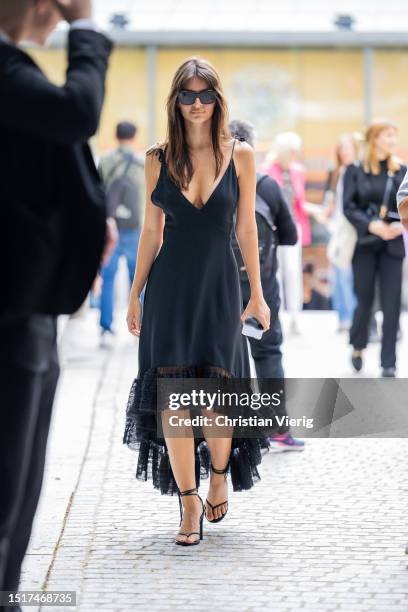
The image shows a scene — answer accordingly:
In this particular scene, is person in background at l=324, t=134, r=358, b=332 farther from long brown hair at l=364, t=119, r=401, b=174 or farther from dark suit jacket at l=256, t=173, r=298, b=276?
dark suit jacket at l=256, t=173, r=298, b=276

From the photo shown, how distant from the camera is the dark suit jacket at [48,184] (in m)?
3.50

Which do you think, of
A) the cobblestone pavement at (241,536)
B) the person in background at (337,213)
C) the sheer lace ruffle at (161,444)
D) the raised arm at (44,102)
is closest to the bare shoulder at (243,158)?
→ the sheer lace ruffle at (161,444)

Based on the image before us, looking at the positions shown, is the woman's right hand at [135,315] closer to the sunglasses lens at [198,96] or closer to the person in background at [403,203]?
the sunglasses lens at [198,96]

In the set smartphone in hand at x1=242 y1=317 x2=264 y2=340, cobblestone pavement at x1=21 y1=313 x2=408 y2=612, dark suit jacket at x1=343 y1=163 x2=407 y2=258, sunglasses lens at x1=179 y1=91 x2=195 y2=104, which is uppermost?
dark suit jacket at x1=343 y1=163 x2=407 y2=258

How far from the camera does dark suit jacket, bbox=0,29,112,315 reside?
11.5ft

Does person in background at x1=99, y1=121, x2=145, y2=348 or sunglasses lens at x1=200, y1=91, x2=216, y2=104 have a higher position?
person in background at x1=99, y1=121, x2=145, y2=348

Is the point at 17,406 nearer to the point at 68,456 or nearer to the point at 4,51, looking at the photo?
the point at 4,51

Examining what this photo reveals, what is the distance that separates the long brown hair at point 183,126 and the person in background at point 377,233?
193 inches

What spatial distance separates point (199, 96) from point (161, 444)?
1405 mm

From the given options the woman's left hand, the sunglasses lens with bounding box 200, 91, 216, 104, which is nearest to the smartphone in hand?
the woman's left hand

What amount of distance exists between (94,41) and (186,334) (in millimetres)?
1932

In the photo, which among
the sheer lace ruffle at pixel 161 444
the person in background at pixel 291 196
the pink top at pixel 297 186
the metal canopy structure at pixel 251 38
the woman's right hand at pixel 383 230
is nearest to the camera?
the sheer lace ruffle at pixel 161 444

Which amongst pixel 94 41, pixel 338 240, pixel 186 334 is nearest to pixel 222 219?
pixel 186 334

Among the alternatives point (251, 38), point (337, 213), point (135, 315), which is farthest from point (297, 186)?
point (135, 315)
